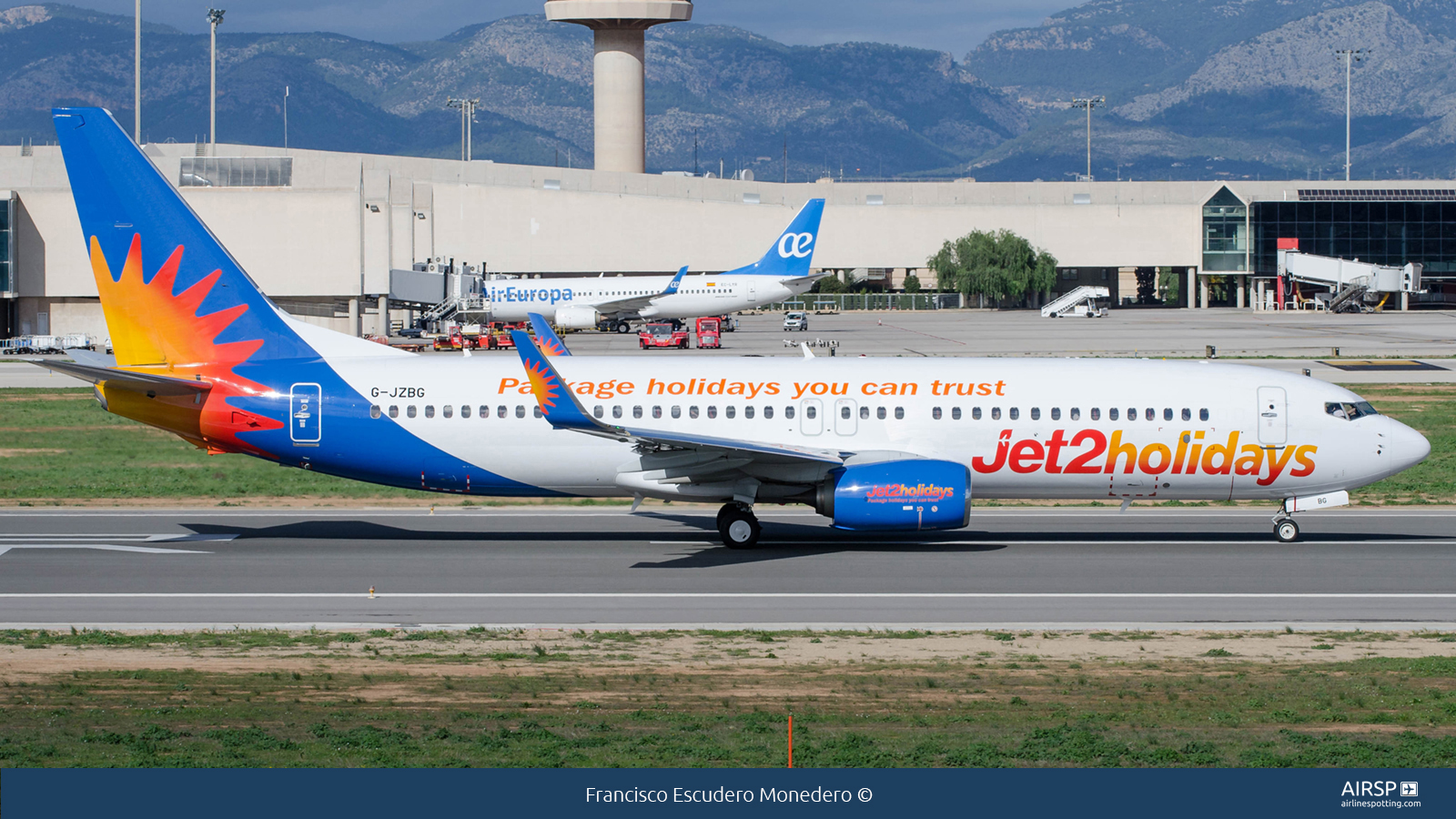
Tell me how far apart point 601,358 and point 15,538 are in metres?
12.7

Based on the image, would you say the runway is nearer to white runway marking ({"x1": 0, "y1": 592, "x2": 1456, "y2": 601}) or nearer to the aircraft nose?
white runway marking ({"x1": 0, "y1": 592, "x2": 1456, "y2": 601})

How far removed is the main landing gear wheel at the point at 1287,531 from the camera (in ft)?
94.9

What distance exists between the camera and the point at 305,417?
91.6 ft

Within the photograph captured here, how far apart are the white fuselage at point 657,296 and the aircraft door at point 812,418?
7902 centimetres

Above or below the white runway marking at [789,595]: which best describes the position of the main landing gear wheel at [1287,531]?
above

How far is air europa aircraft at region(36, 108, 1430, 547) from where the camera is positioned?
2773cm

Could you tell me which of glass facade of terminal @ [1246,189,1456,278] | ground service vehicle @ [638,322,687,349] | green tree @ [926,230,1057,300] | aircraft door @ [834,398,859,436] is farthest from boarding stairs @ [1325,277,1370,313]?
aircraft door @ [834,398,859,436]

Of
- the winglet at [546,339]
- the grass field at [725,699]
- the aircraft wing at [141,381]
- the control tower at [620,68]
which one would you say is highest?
the control tower at [620,68]

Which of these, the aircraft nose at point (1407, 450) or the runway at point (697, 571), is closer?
the runway at point (697, 571)

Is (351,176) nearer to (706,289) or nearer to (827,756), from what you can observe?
(706,289)

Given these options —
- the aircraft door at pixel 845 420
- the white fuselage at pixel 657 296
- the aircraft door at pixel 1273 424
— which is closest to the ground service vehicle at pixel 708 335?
the white fuselage at pixel 657 296

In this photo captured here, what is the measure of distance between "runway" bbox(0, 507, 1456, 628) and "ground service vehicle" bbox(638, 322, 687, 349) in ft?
172

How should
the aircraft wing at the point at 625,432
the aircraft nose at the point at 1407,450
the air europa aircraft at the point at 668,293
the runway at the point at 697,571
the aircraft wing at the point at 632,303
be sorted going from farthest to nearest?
the aircraft wing at the point at 632,303 < the air europa aircraft at the point at 668,293 < the aircraft nose at the point at 1407,450 < the aircraft wing at the point at 625,432 < the runway at the point at 697,571

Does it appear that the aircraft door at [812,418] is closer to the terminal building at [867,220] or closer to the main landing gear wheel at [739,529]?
the main landing gear wheel at [739,529]
